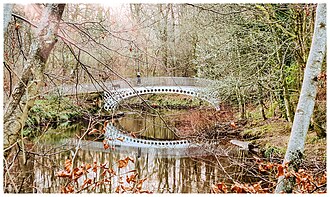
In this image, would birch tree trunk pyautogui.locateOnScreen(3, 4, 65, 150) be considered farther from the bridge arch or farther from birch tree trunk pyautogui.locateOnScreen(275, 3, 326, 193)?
birch tree trunk pyautogui.locateOnScreen(275, 3, 326, 193)

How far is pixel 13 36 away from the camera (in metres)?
1.54

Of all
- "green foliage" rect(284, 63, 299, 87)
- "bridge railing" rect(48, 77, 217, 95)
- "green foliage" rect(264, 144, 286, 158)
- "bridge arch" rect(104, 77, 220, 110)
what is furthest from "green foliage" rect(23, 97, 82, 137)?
"green foliage" rect(284, 63, 299, 87)

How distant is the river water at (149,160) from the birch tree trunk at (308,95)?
437 millimetres

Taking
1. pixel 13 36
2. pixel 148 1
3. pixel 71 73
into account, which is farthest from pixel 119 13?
pixel 13 36

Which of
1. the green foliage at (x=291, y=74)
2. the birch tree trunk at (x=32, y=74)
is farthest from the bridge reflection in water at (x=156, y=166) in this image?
the green foliage at (x=291, y=74)

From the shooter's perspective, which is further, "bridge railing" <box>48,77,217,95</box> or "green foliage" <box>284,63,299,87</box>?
"green foliage" <box>284,63,299,87</box>

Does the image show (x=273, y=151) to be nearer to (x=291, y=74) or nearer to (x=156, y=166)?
(x=291, y=74)

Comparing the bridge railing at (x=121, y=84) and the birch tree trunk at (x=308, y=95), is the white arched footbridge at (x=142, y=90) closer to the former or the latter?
the bridge railing at (x=121, y=84)

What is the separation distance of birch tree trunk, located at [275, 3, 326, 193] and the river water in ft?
1.43

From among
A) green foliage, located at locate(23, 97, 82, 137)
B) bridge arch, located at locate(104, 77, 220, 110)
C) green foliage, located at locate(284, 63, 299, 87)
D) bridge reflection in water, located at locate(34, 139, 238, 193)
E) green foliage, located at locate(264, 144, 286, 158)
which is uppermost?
green foliage, located at locate(284, 63, 299, 87)

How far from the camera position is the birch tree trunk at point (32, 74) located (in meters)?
1.33

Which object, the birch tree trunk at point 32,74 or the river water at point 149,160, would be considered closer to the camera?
the birch tree trunk at point 32,74

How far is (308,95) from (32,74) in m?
1.16

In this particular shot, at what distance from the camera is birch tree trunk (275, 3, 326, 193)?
1402 millimetres
